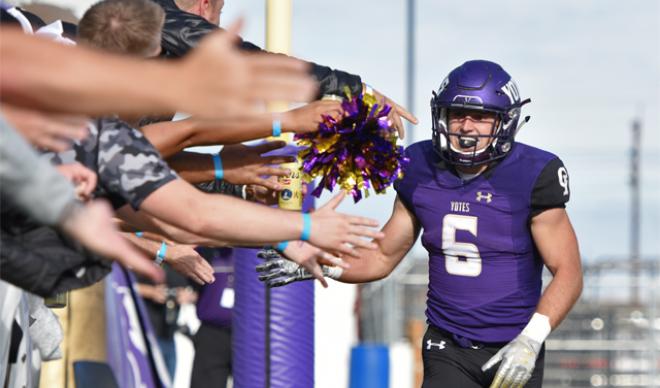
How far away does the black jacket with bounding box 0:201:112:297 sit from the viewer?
3977 mm

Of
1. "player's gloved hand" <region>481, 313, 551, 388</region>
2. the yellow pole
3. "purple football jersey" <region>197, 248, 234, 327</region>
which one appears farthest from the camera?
"purple football jersey" <region>197, 248, 234, 327</region>

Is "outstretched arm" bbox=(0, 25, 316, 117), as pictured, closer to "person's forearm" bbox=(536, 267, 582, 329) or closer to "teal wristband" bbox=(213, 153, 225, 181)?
"teal wristband" bbox=(213, 153, 225, 181)

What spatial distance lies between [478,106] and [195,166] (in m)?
1.43

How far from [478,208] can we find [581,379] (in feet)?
27.1

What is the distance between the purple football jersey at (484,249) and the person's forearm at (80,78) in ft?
9.89

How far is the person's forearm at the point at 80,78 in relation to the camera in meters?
3.04

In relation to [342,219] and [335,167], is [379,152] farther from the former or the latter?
[342,219]

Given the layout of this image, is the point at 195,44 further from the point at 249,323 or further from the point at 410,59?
the point at 410,59

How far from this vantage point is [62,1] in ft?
27.5

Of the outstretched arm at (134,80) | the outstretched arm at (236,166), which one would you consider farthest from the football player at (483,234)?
the outstretched arm at (134,80)

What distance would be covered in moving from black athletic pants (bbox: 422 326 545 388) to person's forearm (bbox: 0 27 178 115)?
9.81ft

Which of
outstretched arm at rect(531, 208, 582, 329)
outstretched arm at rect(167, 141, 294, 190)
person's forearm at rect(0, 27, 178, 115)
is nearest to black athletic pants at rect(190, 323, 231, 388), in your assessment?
outstretched arm at rect(531, 208, 582, 329)

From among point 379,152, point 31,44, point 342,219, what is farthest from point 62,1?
point 31,44

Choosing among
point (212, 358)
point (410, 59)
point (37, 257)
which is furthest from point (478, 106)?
point (410, 59)
